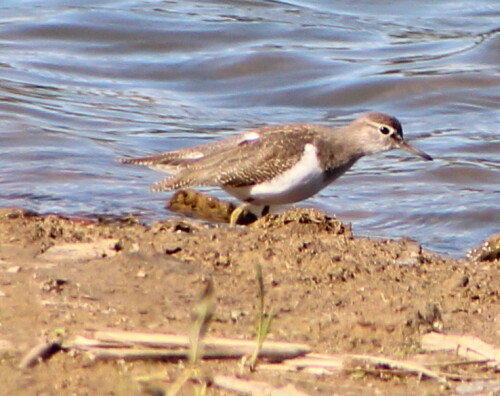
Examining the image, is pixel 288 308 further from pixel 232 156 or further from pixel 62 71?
pixel 62 71

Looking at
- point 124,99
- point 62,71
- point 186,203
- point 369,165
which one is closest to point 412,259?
point 186,203

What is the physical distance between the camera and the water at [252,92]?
982 centimetres

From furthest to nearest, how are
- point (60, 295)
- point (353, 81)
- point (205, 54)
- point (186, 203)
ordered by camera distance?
1. point (205, 54)
2. point (353, 81)
3. point (186, 203)
4. point (60, 295)

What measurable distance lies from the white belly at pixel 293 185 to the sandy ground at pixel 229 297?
49.9 inches

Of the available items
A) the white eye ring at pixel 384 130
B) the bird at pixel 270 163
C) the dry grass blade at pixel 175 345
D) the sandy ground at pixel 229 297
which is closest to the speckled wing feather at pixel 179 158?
the bird at pixel 270 163

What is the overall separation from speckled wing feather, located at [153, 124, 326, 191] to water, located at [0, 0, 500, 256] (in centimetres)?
80

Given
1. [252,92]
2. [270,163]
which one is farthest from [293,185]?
[252,92]

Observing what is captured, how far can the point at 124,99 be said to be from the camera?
12836 mm

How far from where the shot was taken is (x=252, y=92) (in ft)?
44.4

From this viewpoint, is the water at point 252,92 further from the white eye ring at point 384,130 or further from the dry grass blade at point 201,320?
the dry grass blade at point 201,320

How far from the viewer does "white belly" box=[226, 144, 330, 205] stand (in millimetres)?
7961

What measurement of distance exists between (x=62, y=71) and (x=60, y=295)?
9167 millimetres

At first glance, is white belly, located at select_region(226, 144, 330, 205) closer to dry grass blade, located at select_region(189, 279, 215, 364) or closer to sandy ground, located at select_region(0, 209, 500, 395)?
sandy ground, located at select_region(0, 209, 500, 395)

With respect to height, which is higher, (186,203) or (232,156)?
(232,156)
